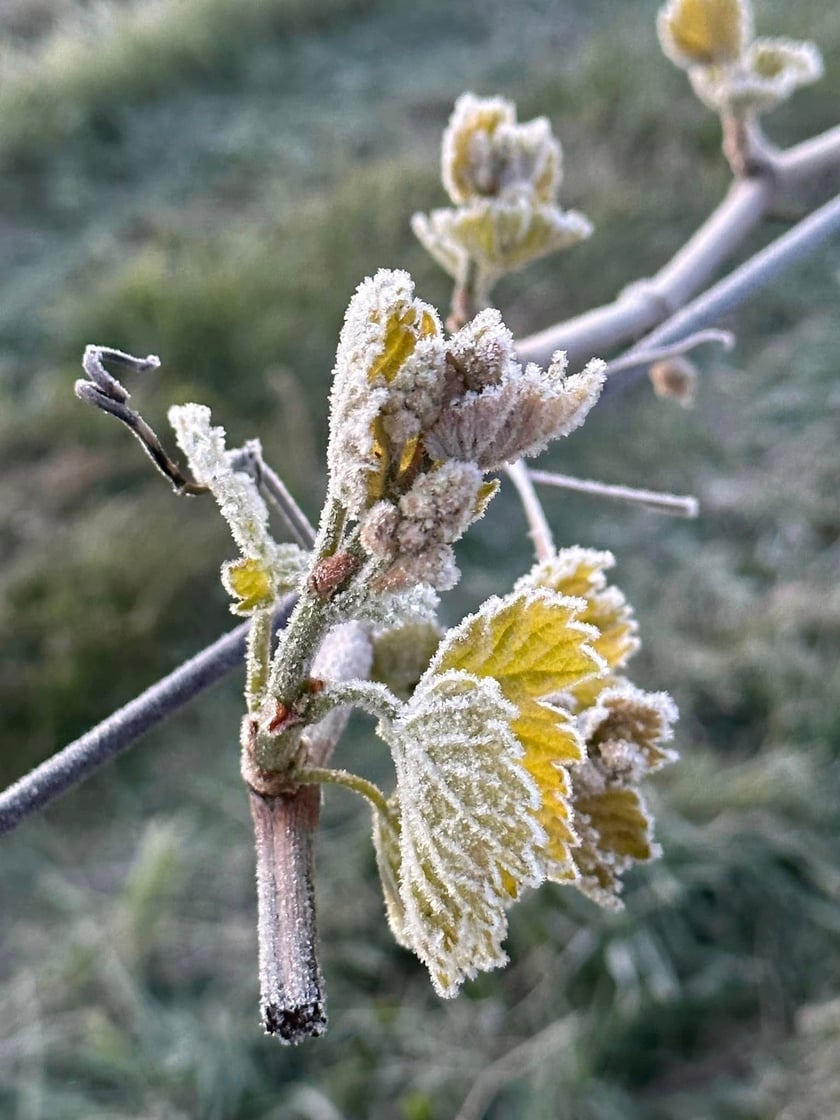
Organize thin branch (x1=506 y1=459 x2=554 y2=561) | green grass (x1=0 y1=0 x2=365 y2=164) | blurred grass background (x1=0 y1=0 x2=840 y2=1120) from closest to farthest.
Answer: thin branch (x1=506 y1=459 x2=554 y2=561), blurred grass background (x1=0 y1=0 x2=840 y2=1120), green grass (x1=0 y1=0 x2=365 y2=164)

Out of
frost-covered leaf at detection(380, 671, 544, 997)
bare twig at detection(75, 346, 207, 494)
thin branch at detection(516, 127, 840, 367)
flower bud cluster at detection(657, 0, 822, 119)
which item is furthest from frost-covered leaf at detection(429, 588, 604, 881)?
flower bud cluster at detection(657, 0, 822, 119)

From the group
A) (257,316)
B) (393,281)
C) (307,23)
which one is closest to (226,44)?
(307,23)

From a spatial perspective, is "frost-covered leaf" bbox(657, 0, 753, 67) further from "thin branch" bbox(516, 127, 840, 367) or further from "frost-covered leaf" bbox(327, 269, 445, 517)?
"frost-covered leaf" bbox(327, 269, 445, 517)

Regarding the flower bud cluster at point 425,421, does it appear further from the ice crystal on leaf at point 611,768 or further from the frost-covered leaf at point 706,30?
the frost-covered leaf at point 706,30

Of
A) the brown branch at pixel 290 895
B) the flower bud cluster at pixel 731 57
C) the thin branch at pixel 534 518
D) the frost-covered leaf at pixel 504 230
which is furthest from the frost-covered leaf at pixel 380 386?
the flower bud cluster at pixel 731 57

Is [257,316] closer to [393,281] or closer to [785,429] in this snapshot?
[785,429]
